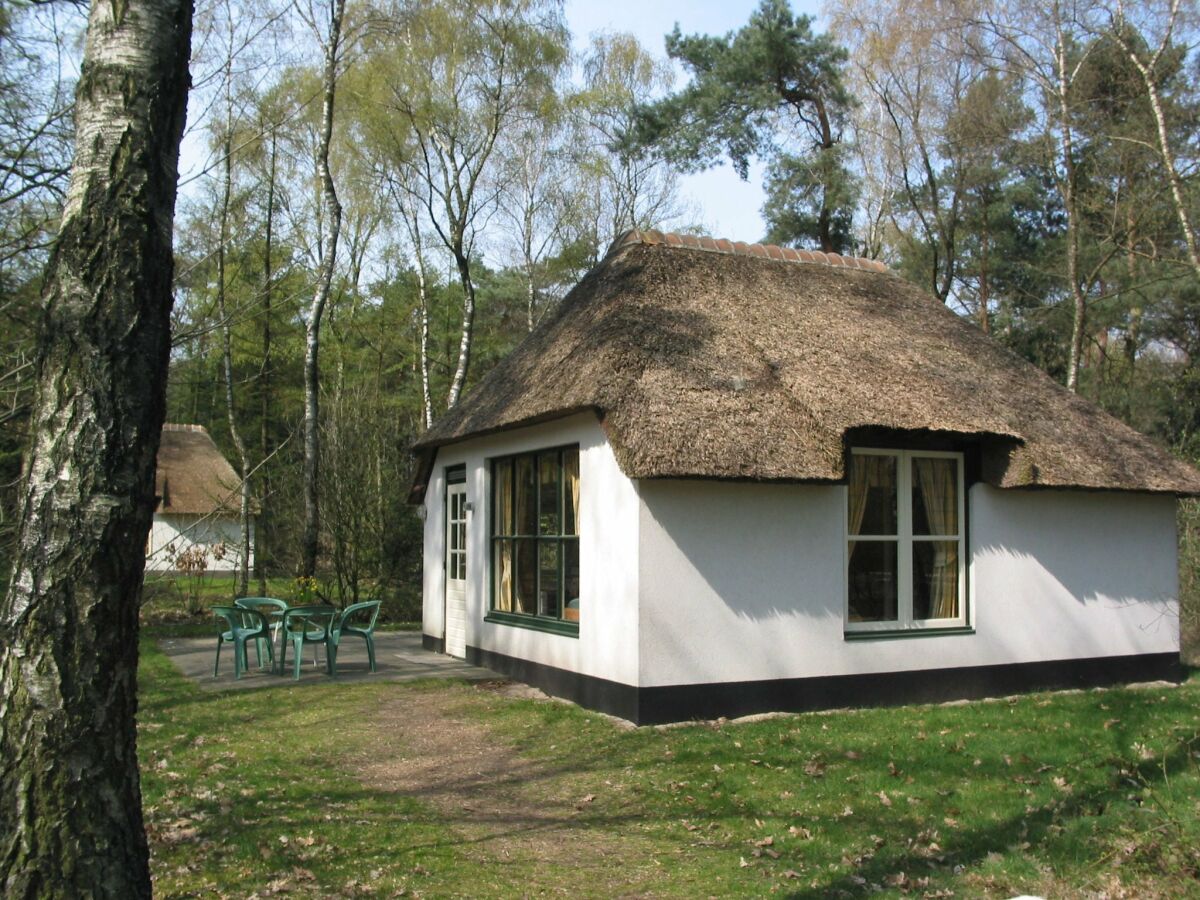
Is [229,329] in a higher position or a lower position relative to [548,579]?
higher

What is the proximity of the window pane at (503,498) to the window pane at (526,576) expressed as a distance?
347 mm

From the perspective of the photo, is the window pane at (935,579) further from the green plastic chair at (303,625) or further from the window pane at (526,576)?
the green plastic chair at (303,625)

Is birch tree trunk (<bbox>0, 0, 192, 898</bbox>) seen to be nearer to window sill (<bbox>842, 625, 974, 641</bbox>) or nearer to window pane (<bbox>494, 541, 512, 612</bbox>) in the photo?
window sill (<bbox>842, 625, 974, 641</bbox>)

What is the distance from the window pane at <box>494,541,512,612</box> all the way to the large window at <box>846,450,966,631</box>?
3.75m

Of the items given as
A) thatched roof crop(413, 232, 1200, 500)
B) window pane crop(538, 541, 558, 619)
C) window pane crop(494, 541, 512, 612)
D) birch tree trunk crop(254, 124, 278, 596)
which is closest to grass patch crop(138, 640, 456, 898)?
window pane crop(538, 541, 558, 619)

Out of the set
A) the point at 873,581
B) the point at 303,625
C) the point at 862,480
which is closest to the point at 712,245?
the point at 862,480

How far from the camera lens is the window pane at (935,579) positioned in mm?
10414

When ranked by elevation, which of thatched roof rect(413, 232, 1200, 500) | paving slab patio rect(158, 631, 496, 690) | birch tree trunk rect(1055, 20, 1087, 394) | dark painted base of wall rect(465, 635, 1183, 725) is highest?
birch tree trunk rect(1055, 20, 1087, 394)

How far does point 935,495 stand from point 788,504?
191cm

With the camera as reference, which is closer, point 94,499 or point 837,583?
point 94,499

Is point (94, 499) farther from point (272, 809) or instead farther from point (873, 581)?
point (873, 581)

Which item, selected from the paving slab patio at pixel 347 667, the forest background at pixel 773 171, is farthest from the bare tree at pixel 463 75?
the paving slab patio at pixel 347 667

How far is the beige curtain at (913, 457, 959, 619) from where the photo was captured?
1051 centimetres

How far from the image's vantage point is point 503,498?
38.9 feet
